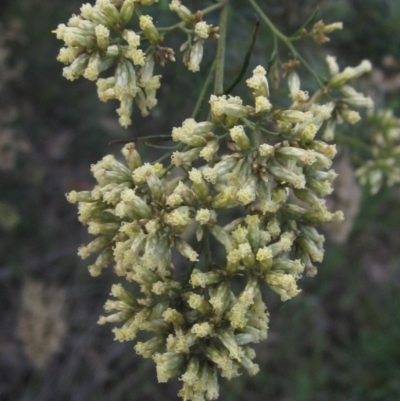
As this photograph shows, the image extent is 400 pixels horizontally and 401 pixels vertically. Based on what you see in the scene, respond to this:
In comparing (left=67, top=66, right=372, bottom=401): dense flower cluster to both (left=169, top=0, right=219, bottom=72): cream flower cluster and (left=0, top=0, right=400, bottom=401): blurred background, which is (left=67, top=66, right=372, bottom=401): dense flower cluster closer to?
(left=169, top=0, right=219, bottom=72): cream flower cluster

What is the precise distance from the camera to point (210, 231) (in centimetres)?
227

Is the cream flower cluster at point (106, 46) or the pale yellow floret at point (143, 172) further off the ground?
the cream flower cluster at point (106, 46)

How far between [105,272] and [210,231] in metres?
3.98

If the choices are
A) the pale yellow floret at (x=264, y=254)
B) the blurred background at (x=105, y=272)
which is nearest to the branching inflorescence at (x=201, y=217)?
the pale yellow floret at (x=264, y=254)

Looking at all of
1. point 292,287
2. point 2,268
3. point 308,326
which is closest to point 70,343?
point 2,268

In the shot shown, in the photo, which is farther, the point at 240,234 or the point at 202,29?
the point at 202,29

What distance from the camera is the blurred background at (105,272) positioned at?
450 cm

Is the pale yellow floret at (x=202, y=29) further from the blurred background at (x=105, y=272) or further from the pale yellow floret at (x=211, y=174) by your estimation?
the blurred background at (x=105, y=272)

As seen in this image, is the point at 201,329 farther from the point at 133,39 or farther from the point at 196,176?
the point at 133,39

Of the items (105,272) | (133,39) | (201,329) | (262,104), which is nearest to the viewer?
(201,329)

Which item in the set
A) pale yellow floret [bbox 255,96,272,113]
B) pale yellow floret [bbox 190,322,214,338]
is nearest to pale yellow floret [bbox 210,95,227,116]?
pale yellow floret [bbox 255,96,272,113]

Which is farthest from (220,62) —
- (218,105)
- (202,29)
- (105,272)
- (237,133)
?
(105,272)

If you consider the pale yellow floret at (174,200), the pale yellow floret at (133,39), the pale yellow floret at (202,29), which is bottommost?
the pale yellow floret at (174,200)

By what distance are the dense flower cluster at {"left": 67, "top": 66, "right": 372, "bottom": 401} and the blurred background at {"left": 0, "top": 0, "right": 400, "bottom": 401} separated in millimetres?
1893
